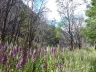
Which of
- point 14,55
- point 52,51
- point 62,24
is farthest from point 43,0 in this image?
point 14,55

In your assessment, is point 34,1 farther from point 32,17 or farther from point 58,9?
point 58,9

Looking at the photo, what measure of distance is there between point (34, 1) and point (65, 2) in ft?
21.6

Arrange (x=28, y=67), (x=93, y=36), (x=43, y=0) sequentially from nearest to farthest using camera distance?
A: (x=28, y=67), (x=93, y=36), (x=43, y=0)

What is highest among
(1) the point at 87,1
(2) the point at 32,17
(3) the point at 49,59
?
(1) the point at 87,1

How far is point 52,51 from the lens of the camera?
22.0 feet

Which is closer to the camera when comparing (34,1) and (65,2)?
(34,1)

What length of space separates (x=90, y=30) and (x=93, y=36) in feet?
2.40

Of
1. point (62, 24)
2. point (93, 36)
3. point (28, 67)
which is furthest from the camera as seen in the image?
point (62, 24)

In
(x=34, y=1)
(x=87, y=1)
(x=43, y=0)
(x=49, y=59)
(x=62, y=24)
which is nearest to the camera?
(x=49, y=59)

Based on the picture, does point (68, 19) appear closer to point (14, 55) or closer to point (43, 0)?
point (43, 0)

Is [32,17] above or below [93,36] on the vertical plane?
above

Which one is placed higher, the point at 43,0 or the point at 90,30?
the point at 43,0

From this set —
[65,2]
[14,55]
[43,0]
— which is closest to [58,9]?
[65,2]

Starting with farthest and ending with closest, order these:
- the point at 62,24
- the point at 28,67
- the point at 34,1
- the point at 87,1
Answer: the point at 62,24, the point at 34,1, the point at 87,1, the point at 28,67
